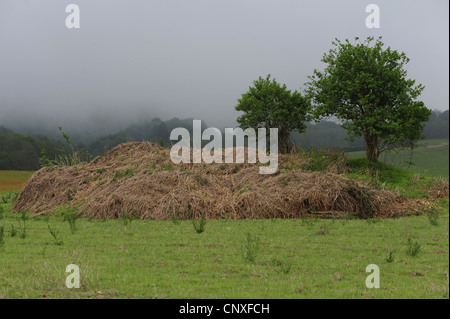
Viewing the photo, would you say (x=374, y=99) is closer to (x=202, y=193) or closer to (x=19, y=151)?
(x=202, y=193)

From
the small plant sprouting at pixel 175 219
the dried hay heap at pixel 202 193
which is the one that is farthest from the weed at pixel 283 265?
the dried hay heap at pixel 202 193

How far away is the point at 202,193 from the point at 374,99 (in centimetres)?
1384

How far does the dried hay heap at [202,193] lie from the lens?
1564cm

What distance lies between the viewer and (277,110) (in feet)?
95.8

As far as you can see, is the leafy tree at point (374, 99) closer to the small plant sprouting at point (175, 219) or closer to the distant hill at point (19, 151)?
the small plant sprouting at point (175, 219)

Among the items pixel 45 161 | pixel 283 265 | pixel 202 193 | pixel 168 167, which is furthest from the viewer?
pixel 45 161

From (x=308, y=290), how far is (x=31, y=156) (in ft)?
147

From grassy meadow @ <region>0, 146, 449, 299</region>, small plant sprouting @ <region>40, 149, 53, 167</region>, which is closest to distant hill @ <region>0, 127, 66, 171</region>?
small plant sprouting @ <region>40, 149, 53, 167</region>

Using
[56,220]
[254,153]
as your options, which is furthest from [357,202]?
[56,220]

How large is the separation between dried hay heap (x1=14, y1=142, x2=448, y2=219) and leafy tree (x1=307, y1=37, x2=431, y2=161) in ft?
23.1

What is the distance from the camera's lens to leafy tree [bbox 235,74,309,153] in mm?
29109

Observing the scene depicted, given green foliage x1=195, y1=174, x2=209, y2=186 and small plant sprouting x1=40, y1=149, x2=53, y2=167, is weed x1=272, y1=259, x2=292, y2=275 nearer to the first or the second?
green foliage x1=195, y1=174, x2=209, y2=186

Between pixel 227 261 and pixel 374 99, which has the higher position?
pixel 374 99

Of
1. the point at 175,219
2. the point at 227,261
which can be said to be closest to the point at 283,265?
the point at 227,261
